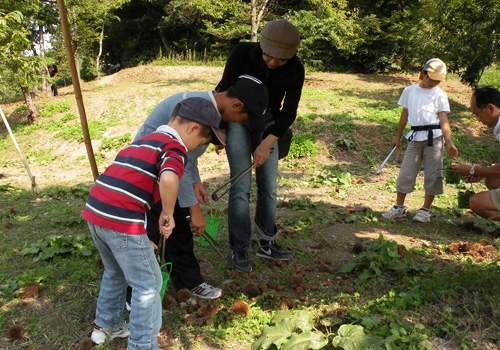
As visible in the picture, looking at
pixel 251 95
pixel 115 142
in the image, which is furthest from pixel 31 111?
pixel 251 95

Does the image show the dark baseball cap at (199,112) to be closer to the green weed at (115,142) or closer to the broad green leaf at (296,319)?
the broad green leaf at (296,319)

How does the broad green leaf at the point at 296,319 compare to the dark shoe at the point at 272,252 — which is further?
the dark shoe at the point at 272,252

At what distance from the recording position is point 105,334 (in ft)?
8.59

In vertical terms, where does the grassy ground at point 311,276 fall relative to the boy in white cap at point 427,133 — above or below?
below

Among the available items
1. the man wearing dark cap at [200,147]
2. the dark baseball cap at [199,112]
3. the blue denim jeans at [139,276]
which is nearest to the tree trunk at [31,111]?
the man wearing dark cap at [200,147]

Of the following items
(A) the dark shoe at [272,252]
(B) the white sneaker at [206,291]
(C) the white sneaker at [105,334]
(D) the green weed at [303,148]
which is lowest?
(D) the green weed at [303,148]

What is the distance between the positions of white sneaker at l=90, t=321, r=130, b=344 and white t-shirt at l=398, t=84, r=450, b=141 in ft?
12.8

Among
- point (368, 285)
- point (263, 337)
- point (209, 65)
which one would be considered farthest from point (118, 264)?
point (209, 65)

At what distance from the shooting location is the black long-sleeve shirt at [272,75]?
128 inches

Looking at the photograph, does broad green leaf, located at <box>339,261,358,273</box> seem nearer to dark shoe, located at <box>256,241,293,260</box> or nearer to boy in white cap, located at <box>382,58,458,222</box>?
dark shoe, located at <box>256,241,293,260</box>

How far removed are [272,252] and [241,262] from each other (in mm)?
382

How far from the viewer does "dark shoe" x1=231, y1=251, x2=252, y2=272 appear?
3.53 metres

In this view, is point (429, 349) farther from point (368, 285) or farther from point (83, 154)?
point (83, 154)

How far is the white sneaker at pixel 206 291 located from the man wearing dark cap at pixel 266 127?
409 mm
